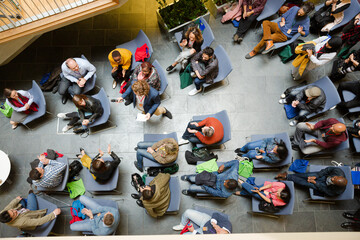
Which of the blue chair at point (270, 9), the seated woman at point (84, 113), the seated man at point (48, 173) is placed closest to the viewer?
the seated man at point (48, 173)

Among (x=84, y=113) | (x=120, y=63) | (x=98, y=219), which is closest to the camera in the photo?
(x=98, y=219)

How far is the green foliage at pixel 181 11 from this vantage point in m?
5.16

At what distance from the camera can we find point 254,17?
5.35 meters

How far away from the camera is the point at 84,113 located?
15.1 feet

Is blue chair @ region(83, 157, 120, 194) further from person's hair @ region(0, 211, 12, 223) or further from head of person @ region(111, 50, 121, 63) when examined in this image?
head of person @ region(111, 50, 121, 63)

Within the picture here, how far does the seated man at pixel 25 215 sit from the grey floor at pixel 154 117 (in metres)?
0.56

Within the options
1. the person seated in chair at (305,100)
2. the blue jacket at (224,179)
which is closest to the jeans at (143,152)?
the blue jacket at (224,179)

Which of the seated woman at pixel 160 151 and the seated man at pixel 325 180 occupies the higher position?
the seated woman at pixel 160 151

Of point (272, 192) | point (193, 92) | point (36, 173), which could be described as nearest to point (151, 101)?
point (193, 92)

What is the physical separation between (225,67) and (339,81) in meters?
2.57

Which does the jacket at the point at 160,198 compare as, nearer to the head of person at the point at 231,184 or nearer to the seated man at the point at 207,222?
the seated man at the point at 207,222

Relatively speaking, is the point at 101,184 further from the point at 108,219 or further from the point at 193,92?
the point at 193,92

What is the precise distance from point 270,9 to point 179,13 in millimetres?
1940

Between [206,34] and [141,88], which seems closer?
[141,88]
